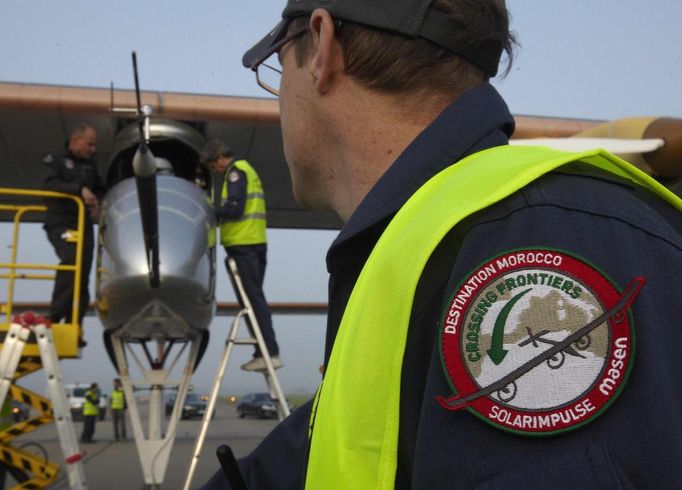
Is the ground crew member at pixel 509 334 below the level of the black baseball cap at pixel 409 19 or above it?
below

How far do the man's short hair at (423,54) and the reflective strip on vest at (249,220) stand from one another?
5022mm

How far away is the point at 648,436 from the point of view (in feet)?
2.14

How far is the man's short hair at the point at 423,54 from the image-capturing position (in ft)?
3.53

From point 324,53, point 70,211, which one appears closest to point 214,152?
point 70,211

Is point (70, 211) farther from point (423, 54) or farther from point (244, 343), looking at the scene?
point (423, 54)

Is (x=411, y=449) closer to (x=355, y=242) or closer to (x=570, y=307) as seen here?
(x=570, y=307)

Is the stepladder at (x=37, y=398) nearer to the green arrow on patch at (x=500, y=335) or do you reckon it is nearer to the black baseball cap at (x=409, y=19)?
the black baseball cap at (x=409, y=19)

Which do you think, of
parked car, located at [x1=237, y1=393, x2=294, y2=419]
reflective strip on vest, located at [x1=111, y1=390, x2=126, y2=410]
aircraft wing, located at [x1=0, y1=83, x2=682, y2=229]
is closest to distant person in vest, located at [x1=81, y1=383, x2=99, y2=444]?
reflective strip on vest, located at [x1=111, y1=390, x2=126, y2=410]

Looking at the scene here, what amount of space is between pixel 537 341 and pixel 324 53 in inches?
24.3

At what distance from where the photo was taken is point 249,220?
6176 mm

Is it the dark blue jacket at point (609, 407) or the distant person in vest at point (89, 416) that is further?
the distant person in vest at point (89, 416)

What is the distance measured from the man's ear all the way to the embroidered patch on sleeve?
0.54 m

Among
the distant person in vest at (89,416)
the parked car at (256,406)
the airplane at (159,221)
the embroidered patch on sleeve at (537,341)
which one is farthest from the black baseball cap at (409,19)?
the parked car at (256,406)

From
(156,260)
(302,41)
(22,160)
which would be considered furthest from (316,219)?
(302,41)
